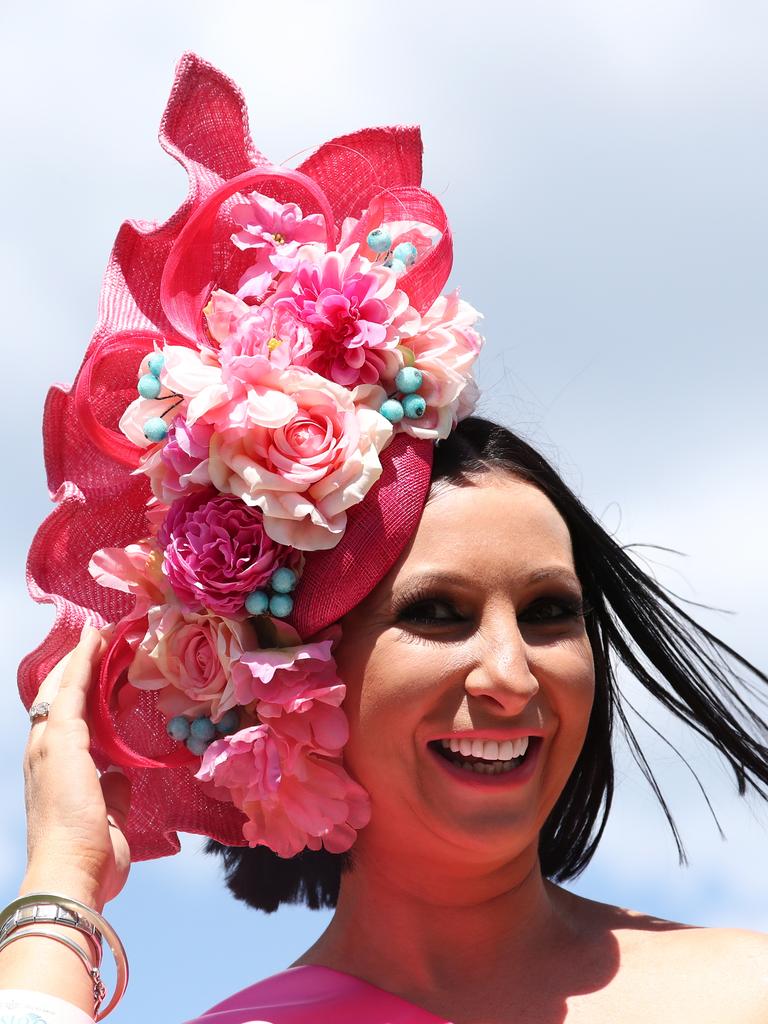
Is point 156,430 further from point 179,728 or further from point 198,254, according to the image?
point 179,728

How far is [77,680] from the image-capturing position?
429 centimetres

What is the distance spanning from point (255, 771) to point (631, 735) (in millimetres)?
1141

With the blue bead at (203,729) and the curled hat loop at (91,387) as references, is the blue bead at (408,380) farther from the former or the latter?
the blue bead at (203,729)

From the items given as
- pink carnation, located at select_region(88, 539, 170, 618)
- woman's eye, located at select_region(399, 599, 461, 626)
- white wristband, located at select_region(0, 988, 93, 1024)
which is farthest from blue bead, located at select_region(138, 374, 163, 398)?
white wristband, located at select_region(0, 988, 93, 1024)

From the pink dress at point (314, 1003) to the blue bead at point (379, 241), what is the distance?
75.6 inches

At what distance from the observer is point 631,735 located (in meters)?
4.54

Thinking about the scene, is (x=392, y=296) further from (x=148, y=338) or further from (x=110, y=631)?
(x=110, y=631)

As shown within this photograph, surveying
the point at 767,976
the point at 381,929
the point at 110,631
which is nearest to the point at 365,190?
the point at 110,631

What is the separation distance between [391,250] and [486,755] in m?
1.38

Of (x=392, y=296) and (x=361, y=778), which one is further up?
(x=392, y=296)

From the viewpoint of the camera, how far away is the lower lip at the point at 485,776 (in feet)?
12.8

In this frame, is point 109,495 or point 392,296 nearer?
point 392,296

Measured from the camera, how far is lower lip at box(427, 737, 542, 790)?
3.91 m

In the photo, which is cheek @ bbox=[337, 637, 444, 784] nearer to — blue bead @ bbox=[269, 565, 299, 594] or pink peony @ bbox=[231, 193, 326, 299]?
blue bead @ bbox=[269, 565, 299, 594]
